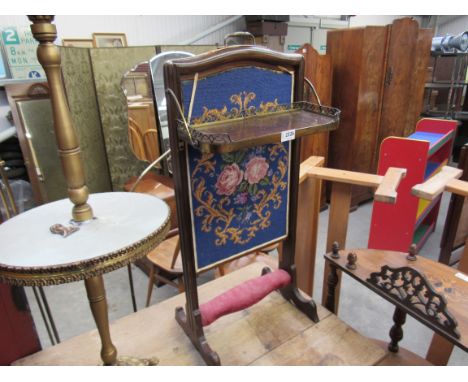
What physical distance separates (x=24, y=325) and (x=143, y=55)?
199 cm

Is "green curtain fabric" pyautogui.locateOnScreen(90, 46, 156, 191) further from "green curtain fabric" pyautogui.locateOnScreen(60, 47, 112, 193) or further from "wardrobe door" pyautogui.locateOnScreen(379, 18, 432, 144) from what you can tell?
"wardrobe door" pyautogui.locateOnScreen(379, 18, 432, 144)

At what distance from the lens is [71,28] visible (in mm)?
3080

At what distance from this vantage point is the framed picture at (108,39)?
321cm

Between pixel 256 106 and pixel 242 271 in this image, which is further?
pixel 242 271

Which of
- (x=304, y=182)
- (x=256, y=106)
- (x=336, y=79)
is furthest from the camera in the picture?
(x=336, y=79)

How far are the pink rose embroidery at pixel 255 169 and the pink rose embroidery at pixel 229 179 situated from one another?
3 cm

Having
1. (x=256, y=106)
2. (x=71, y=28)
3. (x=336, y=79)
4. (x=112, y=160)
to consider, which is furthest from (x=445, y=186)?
(x=71, y=28)

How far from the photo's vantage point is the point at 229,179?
40.6 inches

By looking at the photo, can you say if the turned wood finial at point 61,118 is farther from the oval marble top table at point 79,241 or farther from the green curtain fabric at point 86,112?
the green curtain fabric at point 86,112

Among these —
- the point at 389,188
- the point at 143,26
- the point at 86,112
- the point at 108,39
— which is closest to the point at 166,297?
the point at 86,112

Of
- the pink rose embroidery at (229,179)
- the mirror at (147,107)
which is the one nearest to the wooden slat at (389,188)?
→ the pink rose embroidery at (229,179)

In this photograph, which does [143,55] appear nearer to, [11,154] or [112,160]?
[112,160]

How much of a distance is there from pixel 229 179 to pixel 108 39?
9.72 ft

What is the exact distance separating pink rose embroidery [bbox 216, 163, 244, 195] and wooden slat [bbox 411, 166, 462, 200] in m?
0.68
